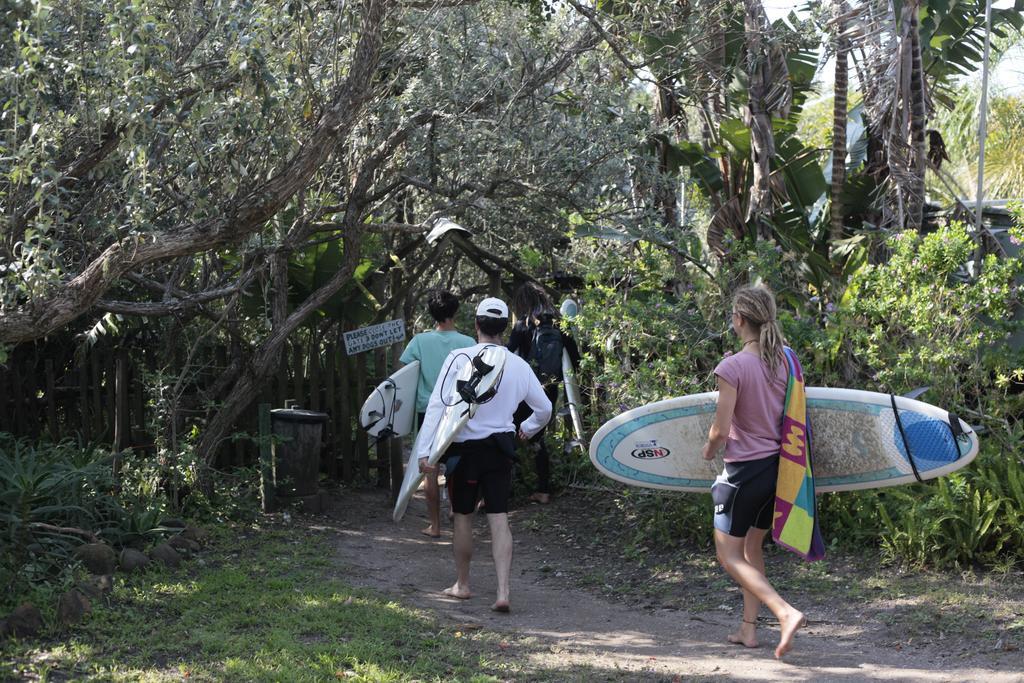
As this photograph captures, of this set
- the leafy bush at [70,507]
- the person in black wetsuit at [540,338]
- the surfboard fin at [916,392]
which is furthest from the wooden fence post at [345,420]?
the surfboard fin at [916,392]

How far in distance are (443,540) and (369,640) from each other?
9.57 feet

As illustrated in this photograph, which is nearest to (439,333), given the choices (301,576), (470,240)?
(470,240)

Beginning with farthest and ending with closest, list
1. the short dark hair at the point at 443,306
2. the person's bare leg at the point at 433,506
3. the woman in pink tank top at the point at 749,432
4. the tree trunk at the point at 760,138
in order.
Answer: the tree trunk at the point at 760,138, the person's bare leg at the point at 433,506, the short dark hair at the point at 443,306, the woman in pink tank top at the point at 749,432

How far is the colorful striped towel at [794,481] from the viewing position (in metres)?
5.01

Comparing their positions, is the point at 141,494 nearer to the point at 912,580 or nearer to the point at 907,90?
the point at 912,580

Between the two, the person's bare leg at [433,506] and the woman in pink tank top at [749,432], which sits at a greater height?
the woman in pink tank top at [749,432]

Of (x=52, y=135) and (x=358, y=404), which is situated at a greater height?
(x=52, y=135)

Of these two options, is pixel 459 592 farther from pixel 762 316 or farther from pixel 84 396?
pixel 84 396

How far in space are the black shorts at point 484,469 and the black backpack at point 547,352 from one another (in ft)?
8.55

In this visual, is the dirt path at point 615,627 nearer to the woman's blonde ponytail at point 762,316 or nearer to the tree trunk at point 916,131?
the woman's blonde ponytail at point 762,316

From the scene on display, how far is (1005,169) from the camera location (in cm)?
2397

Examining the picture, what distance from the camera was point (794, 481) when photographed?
197 inches

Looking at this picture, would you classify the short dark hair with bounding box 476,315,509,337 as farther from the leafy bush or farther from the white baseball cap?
the leafy bush

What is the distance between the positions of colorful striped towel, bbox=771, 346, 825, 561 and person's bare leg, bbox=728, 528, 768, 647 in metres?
0.18
